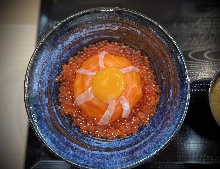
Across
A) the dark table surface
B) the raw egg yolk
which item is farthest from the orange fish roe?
the dark table surface

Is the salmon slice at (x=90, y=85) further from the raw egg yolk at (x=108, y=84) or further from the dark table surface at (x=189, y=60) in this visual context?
the dark table surface at (x=189, y=60)

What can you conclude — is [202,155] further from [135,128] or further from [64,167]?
[64,167]

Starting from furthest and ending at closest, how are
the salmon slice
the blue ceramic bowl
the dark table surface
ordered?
the dark table surface < the salmon slice < the blue ceramic bowl

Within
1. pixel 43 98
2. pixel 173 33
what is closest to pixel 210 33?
pixel 173 33

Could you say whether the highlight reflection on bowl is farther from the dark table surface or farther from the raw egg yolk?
the raw egg yolk

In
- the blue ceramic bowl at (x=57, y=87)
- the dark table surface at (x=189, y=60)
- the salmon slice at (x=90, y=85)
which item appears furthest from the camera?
the dark table surface at (x=189, y=60)

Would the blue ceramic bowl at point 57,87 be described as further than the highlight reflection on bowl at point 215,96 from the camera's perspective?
No

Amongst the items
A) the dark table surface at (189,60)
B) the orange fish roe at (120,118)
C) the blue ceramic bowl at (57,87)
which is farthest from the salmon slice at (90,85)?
the dark table surface at (189,60)
